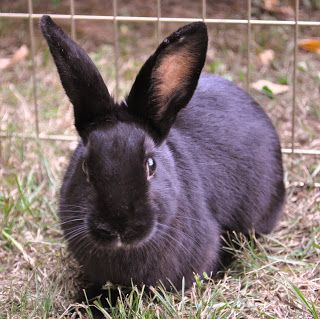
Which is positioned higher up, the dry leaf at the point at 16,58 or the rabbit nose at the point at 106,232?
the dry leaf at the point at 16,58

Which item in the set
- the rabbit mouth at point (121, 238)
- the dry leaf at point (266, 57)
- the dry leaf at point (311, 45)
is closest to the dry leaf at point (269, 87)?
the dry leaf at point (311, 45)

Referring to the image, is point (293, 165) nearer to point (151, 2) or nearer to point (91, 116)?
point (91, 116)

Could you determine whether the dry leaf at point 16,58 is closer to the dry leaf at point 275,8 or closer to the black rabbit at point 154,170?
the dry leaf at point 275,8

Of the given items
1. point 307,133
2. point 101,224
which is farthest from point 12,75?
point 101,224

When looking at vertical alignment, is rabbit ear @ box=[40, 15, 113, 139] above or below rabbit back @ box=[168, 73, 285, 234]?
above

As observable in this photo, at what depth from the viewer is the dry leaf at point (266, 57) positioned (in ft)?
16.5

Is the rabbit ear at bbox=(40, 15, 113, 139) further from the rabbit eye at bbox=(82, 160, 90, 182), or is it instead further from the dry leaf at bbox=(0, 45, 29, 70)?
the dry leaf at bbox=(0, 45, 29, 70)

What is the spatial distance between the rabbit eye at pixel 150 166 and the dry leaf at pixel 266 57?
2443mm

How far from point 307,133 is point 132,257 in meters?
1.77

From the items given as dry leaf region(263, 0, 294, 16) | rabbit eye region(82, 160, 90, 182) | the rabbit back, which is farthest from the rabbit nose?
dry leaf region(263, 0, 294, 16)

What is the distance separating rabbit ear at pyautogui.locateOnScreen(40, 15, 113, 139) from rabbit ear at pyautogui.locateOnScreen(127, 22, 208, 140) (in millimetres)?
114

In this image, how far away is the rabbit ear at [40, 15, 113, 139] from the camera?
2773 millimetres

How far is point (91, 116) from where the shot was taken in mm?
2836

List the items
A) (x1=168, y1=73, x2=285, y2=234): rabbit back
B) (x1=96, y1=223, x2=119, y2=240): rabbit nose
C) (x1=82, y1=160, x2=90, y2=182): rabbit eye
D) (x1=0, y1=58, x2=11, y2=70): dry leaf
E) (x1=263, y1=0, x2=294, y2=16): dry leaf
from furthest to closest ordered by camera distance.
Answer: (x1=263, y1=0, x2=294, y2=16): dry leaf → (x1=0, y1=58, x2=11, y2=70): dry leaf → (x1=168, y1=73, x2=285, y2=234): rabbit back → (x1=82, y1=160, x2=90, y2=182): rabbit eye → (x1=96, y1=223, x2=119, y2=240): rabbit nose
